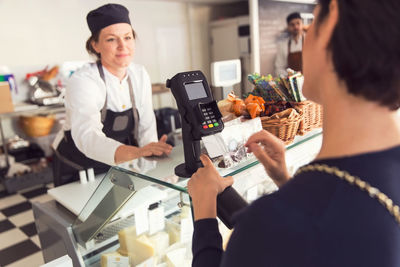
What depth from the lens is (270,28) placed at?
5.99 metres

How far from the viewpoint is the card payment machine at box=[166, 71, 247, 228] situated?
2.92 ft

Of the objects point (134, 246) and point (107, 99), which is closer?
point (134, 246)

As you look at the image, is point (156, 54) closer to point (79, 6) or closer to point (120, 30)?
point (79, 6)

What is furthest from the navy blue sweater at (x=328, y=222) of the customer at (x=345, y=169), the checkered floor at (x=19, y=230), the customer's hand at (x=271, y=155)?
the checkered floor at (x=19, y=230)

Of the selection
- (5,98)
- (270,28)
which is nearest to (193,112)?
(5,98)

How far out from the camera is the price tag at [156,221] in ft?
4.18

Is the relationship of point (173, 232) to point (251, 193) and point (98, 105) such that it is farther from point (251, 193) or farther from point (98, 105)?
point (98, 105)

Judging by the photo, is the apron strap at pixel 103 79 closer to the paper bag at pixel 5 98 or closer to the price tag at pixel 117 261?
the price tag at pixel 117 261

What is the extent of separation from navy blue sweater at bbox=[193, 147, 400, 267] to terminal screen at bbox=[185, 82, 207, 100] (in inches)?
17.5

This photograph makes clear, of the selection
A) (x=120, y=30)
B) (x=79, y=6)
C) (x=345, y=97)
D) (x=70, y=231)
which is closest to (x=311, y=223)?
(x=345, y=97)

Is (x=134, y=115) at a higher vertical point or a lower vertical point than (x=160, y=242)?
higher

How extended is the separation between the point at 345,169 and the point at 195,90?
1.67 feet

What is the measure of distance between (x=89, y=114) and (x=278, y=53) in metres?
4.91

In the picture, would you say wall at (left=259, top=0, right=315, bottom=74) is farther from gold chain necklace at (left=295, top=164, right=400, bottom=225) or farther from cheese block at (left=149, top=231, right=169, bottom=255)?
gold chain necklace at (left=295, top=164, right=400, bottom=225)
